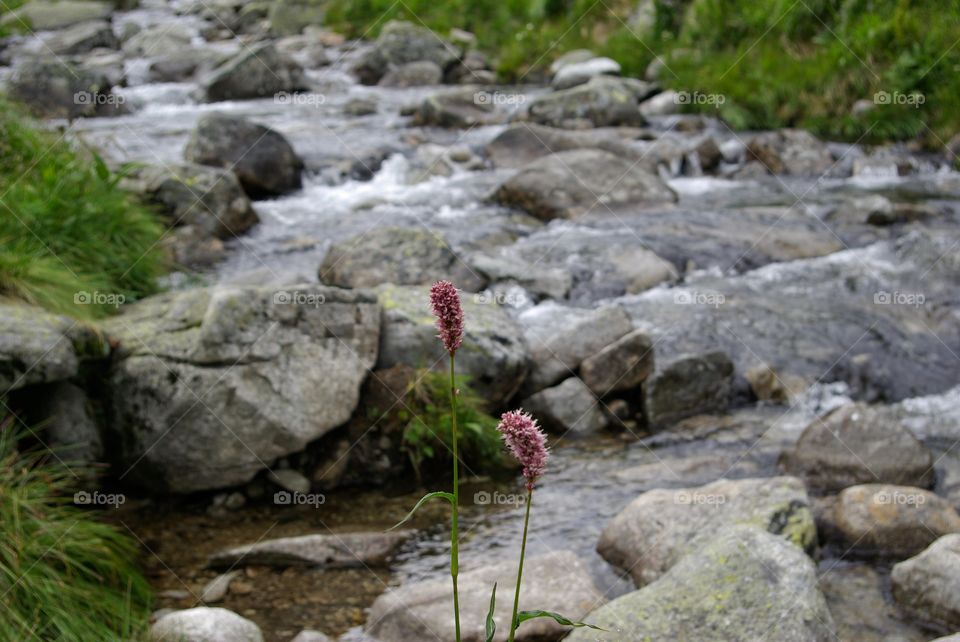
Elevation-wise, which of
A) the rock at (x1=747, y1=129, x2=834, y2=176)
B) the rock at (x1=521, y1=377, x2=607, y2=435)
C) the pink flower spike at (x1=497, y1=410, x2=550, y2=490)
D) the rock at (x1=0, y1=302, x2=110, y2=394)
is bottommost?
the rock at (x1=521, y1=377, x2=607, y2=435)

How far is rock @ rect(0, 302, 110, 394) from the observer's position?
4996 mm

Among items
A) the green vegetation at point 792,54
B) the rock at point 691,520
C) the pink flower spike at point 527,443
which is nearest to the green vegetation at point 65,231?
the rock at point 691,520

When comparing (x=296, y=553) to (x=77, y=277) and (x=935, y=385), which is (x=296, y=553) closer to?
(x=77, y=277)

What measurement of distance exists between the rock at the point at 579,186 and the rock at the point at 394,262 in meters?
2.54

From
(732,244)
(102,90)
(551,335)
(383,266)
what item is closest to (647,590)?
(551,335)

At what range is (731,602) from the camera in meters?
3.78

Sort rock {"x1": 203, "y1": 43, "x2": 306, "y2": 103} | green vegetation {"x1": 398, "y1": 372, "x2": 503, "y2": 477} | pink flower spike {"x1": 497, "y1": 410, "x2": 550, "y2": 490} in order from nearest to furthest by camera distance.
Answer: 1. pink flower spike {"x1": 497, "y1": 410, "x2": 550, "y2": 490}
2. green vegetation {"x1": 398, "y1": 372, "x2": 503, "y2": 477}
3. rock {"x1": 203, "y1": 43, "x2": 306, "y2": 103}

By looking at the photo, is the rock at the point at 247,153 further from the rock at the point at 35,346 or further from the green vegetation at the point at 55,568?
the green vegetation at the point at 55,568

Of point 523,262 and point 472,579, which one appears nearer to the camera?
point 472,579

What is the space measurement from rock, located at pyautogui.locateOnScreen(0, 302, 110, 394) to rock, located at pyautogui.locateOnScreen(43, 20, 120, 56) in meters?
19.7

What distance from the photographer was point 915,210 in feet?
35.3

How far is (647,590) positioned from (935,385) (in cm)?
445

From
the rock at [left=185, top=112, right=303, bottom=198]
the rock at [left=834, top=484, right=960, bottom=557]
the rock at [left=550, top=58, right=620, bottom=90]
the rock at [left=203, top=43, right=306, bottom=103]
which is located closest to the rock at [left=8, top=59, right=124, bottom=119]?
the rock at [left=203, top=43, right=306, bottom=103]

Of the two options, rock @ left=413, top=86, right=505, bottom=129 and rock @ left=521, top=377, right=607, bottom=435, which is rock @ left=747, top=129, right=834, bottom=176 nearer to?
rock @ left=413, top=86, right=505, bottom=129
